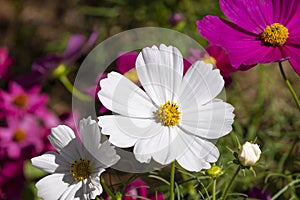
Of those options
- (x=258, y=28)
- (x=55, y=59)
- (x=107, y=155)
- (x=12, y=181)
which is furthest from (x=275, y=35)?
(x=12, y=181)

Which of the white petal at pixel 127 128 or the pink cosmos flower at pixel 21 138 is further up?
the pink cosmos flower at pixel 21 138

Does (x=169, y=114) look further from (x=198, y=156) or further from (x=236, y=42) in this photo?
(x=236, y=42)

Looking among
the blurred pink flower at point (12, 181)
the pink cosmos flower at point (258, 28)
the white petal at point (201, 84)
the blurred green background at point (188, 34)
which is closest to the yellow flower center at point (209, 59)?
the pink cosmos flower at point (258, 28)

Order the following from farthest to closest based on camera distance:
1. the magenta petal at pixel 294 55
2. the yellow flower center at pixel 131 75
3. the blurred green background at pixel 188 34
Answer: the blurred green background at pixel 188 34, the yellow flower center at pixel 131 75, the magenta petal at pixel 294 55

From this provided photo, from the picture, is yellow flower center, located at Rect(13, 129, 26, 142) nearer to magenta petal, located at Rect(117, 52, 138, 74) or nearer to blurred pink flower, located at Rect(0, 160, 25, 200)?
blurred pink flower, located at Rect(0, 160, 25, 200)

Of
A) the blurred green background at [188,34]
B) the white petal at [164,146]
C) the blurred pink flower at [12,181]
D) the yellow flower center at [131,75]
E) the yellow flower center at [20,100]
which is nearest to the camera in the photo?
the white petal at [164,146]

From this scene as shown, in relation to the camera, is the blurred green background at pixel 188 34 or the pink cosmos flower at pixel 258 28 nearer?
the pink cosmos flower at pixel 258 28

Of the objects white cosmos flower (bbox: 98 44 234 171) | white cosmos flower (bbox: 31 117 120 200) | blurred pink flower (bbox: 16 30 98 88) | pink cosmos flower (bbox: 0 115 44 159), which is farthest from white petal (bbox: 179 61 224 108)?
pink cosmos flower (bbox: 0 115 44 159)

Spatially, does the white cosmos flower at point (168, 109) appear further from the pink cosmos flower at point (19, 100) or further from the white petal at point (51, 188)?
the pink cosmos flower at point (19, 100)
